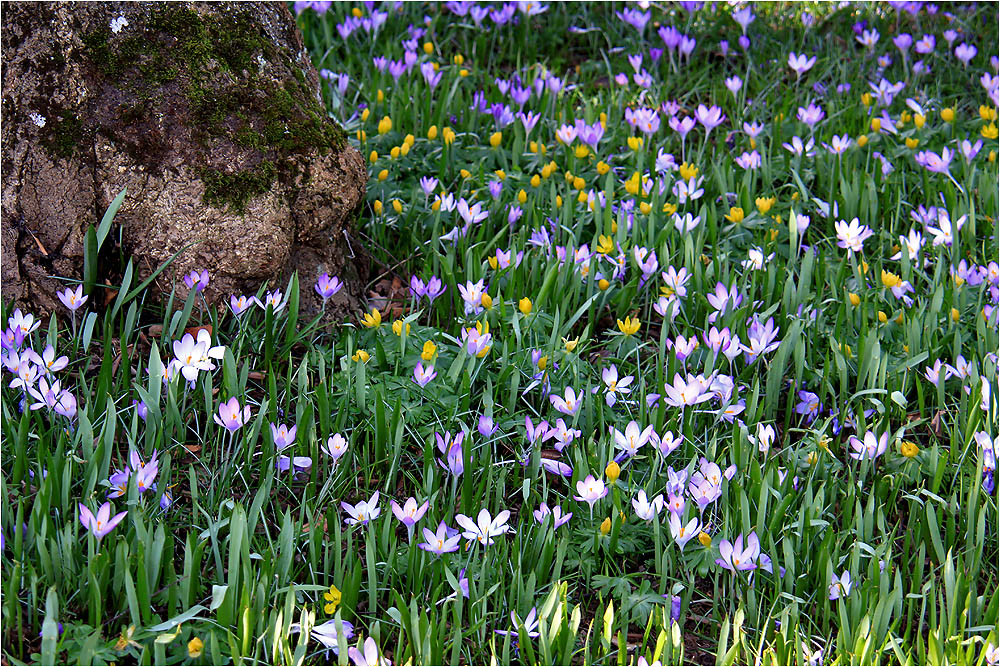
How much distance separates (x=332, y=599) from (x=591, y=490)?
548 mm

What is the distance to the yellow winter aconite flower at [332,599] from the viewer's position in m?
1.75

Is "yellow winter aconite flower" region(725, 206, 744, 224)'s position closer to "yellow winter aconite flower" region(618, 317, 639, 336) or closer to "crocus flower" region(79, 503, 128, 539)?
"yellow winter aconite flower" region(618, 317, 639, 336)

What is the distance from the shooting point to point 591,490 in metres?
1.95

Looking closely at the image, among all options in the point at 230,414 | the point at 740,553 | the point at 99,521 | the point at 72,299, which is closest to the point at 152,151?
the point at 72,299

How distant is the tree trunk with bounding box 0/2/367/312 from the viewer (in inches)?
95.8

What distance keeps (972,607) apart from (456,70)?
285 cm

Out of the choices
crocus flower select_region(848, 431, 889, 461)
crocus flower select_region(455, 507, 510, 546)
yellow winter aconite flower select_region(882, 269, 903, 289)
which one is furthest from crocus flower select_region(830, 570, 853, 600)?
yellow winter aconite flower select_region(882, 269, 903, 289)

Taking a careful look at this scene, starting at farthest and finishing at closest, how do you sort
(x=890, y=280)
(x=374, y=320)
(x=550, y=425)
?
(x=890, y=280) → (x=374, y=320) → (x=550, y=425)

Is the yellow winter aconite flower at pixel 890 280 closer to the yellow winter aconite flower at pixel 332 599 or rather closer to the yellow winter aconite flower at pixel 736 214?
the yellow winter aconite flower at pixel 736 214

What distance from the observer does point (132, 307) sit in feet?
7.55

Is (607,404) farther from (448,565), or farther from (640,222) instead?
(640,222)

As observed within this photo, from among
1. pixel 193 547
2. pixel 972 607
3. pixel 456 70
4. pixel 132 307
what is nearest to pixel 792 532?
pixel 972 607

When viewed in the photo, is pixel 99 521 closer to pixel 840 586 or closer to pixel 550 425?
pixel 550 425

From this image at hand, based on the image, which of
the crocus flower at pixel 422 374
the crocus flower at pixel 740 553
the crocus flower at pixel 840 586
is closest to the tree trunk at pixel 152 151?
the crocus flower at pixel 422 374
